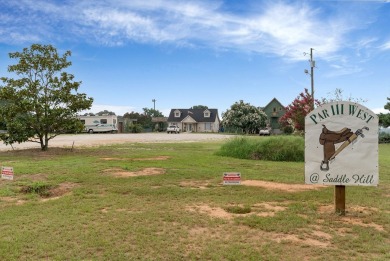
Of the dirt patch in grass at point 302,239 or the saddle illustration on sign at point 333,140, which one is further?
the saddle illustration on sign at point 333,140

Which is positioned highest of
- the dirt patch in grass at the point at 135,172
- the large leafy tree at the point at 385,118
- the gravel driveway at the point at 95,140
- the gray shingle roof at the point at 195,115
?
the gray shingle roof at the point at 195,115

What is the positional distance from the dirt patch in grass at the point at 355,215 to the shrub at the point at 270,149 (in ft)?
29.0

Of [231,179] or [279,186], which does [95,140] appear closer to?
[279,186]

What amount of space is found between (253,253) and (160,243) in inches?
45.9

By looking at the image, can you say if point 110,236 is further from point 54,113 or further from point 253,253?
point 54,113

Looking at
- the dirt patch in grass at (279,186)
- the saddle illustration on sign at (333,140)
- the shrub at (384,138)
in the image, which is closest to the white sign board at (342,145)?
the saddle illustration on sign at (333,140)

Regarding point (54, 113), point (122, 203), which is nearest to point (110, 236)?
point (122, 203)

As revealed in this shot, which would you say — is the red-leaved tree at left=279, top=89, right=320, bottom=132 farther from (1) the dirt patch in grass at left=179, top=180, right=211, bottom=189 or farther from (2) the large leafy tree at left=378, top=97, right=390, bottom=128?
(1) the dirt patch in grass at left=179, top=180, right=211, bottom=189

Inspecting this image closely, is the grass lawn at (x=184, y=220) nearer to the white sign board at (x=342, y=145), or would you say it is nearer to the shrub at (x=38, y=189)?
the shrub at (x=38, y=189)

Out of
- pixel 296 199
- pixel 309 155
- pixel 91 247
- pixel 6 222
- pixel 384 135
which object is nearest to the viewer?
pixel 91 247

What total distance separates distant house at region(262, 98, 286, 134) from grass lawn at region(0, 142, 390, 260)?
177ft

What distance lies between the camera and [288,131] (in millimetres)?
53500

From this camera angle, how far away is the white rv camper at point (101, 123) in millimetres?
55156

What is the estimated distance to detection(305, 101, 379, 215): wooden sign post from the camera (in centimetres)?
Answer: 552
